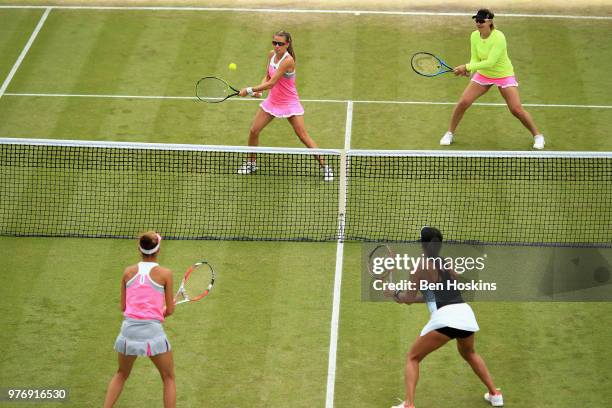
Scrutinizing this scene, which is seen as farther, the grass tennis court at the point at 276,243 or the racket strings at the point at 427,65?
the racket strings at the point at 427,65

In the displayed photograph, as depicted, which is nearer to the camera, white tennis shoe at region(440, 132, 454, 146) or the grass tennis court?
the grass tennis court

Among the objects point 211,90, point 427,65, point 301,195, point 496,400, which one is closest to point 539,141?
point 427,65

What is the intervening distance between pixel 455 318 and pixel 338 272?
3240 mm

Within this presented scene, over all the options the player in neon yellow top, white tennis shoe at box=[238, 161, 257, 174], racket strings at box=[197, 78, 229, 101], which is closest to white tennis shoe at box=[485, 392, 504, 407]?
the player in neon yellow top

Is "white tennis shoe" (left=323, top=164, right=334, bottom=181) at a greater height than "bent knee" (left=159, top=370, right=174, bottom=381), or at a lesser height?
greater

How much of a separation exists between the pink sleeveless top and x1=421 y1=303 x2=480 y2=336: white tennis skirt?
2.53m

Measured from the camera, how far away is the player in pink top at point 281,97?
603 inches

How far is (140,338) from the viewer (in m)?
10.6

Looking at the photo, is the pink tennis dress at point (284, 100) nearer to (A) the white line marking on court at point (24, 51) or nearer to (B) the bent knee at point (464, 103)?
(B) the bent knee at point (464, 103)

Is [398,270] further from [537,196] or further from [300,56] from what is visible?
[300,56]

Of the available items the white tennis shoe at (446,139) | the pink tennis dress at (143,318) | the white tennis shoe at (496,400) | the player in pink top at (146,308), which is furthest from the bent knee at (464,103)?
the pink tennis dress at (143,318)

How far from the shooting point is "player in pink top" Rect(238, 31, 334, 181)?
15328 mm

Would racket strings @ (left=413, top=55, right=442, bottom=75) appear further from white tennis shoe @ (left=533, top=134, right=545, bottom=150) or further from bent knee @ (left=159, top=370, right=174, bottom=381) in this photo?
bent knee @ (left=159, top=370, right=174, bottom=381)

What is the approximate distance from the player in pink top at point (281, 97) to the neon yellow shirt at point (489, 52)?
91.0 inches
